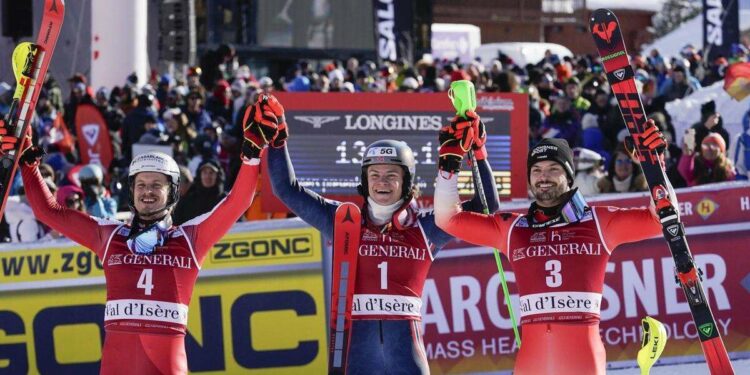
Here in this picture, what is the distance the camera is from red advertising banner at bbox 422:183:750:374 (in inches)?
429

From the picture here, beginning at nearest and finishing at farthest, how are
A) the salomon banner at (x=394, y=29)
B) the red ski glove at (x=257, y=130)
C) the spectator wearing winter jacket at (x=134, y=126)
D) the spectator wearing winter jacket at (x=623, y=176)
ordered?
the red ski glove at (x=257, y=130)
the spectator wearing winter jacket at (x=623, y=176)
the spectator wearing winter jacket at (x=134, y=126)
the salomon banner at (x=394, y=29)

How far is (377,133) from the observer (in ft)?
38.8

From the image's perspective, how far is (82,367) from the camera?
10.7 metres

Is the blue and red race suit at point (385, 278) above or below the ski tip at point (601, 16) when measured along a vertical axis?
below

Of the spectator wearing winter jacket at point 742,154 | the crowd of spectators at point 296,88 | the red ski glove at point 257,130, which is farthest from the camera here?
the spectator wearing winter jacket at point 742,154

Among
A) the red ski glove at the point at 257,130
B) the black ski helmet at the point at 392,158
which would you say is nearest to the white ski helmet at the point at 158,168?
the red ski glove at the point at 257,130

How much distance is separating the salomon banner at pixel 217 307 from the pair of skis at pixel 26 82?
10.2 feet

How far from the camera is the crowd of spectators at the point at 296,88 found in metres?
12.2

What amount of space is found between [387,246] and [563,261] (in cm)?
86

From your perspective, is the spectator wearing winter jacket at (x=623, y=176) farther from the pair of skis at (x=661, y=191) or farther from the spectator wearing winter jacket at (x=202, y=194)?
the pair of skis at (x=661, y=191)

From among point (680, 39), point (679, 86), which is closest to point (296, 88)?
point (679, 86)

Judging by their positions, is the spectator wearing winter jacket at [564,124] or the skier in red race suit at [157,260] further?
the spectator wearing winter jacket at [564,124]

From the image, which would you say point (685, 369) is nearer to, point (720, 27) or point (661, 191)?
point (661, 191)

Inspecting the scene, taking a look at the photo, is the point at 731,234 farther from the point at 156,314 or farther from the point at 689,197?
the point at 156,314
